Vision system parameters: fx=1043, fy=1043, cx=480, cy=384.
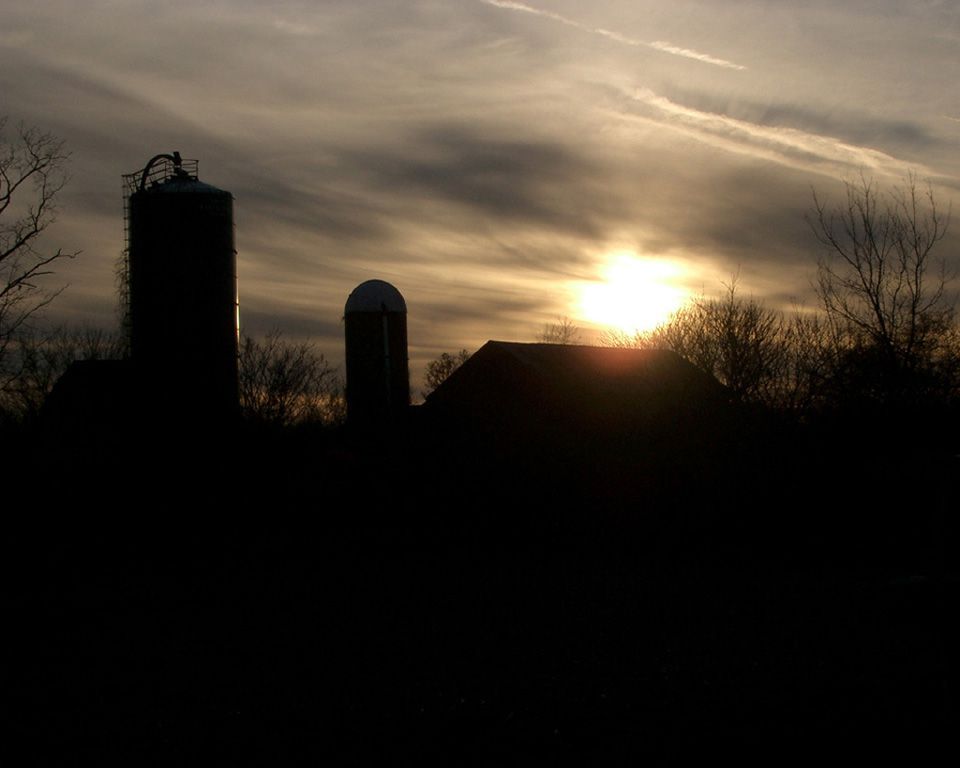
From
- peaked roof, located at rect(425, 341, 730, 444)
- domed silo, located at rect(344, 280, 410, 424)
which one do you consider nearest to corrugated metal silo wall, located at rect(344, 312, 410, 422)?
domed silo, located at rect(344, 280, 410, 424)

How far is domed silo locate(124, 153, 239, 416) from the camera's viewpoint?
2927cm

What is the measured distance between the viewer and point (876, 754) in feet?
24.0

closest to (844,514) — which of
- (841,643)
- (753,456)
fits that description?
(753,456)

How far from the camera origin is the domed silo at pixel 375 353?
34062 millimetres

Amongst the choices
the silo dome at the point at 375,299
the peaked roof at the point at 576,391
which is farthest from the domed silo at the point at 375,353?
the peaked roof at the point at 576,391

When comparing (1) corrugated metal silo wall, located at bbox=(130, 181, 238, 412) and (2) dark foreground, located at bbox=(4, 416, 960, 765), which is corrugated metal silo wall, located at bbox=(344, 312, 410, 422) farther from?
(1) corrugated metal silo wall, located at bbox=(130, 181, 238, 412)

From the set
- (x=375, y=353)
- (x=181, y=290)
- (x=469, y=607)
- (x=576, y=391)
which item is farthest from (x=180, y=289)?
(x=469, y=607)

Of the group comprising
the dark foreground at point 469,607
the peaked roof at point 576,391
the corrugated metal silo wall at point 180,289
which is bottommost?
the dark foreground at point 469,607

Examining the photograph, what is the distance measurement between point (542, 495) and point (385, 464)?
5.11 meters

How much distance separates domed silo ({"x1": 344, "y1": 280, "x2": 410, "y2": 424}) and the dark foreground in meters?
3.37

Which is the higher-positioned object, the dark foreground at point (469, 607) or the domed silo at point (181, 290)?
the domed silo at point (181, 290)

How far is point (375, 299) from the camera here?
35125 millimetres

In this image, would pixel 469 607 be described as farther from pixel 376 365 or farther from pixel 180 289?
pixel 376 365

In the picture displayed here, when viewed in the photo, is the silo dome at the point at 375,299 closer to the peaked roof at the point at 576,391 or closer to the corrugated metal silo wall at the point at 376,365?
the corrugated metal silo wall at the point at 376,365
